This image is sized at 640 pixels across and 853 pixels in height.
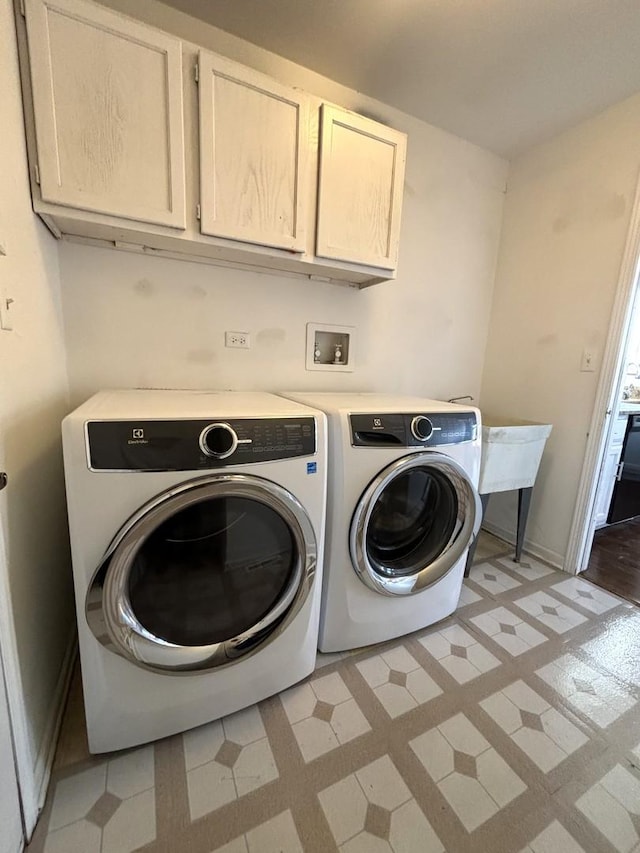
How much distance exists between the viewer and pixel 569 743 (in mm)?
1094

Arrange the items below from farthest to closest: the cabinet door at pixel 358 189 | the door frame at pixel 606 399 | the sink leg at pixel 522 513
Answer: the sink leg at pixel 522 513 → the door frame at pixel 606 399 → the cabinet door at pixel 358 189

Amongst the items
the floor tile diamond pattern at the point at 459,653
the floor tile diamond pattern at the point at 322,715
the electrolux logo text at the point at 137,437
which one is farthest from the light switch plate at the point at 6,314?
the floor tile diamond pattern at the point at 459,653

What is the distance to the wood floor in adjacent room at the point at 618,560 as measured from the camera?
1.92 m

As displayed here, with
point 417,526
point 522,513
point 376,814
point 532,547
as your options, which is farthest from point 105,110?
point 532,547

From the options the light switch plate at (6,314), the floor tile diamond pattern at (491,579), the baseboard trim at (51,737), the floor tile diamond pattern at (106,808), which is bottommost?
the floor tile diamond pattern at (106,808)

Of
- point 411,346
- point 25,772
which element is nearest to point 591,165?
point 411,346

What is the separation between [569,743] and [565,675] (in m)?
0.29

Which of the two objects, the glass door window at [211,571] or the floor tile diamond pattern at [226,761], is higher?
the glass door window at [211,571]

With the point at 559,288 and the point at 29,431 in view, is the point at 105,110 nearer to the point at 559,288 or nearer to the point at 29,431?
the point at 29,431

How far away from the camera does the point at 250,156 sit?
126cm

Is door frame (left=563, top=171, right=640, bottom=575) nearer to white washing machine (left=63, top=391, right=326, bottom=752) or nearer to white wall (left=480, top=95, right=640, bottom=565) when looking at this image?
white wall (left=480, top=95, right=640, bottom=565)

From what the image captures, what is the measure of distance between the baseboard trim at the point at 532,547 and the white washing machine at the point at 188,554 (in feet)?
5.44

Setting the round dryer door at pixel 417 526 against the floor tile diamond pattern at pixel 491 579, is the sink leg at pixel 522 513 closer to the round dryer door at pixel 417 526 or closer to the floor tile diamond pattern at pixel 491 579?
the floor tile diamond pattern at pixel 491 579

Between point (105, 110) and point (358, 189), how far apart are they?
35.3 inches
